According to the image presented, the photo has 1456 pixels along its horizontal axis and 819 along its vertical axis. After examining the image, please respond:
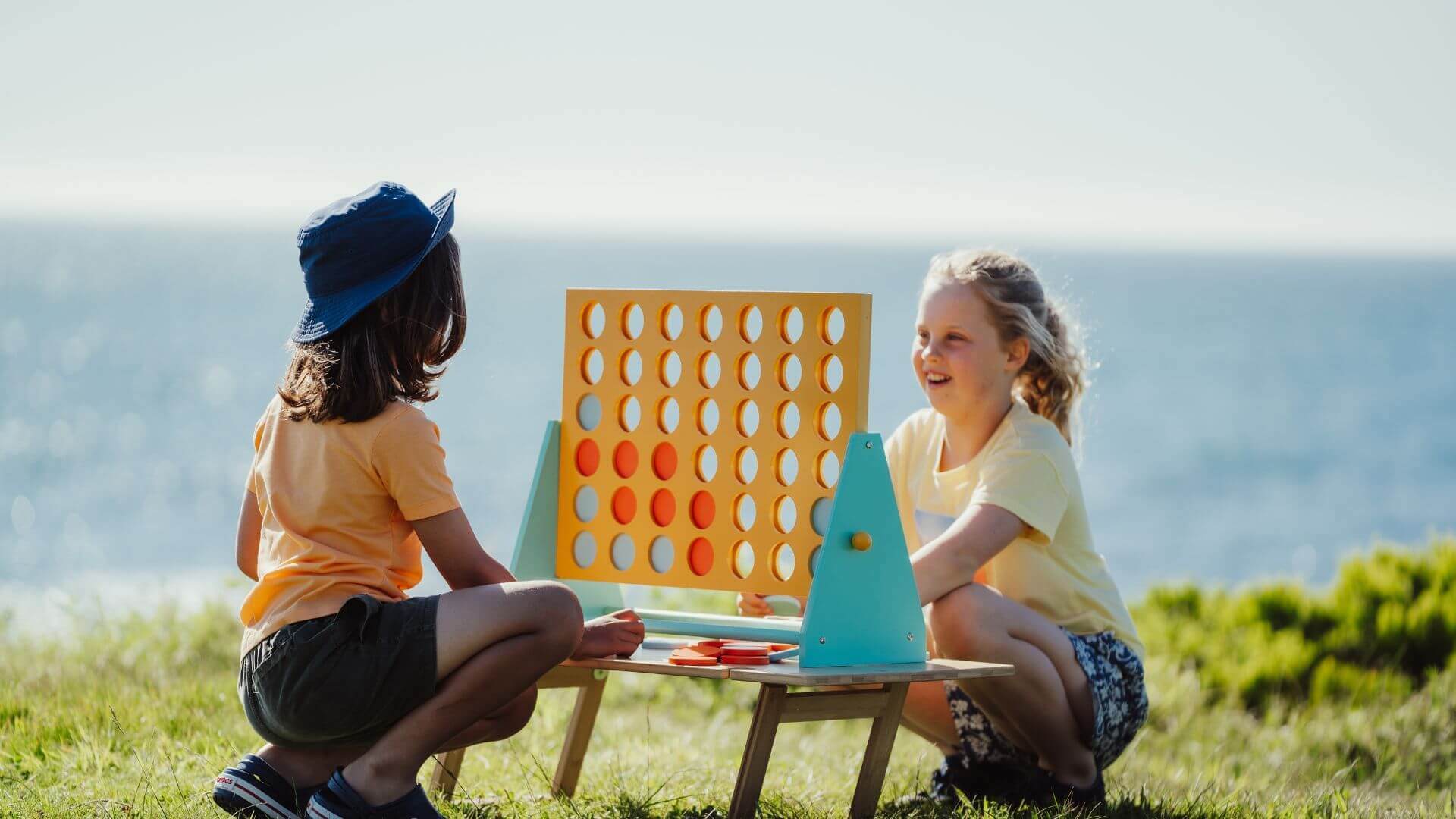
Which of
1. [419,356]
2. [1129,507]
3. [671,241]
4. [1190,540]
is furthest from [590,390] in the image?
[671,241]

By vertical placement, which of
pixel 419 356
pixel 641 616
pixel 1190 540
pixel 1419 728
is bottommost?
pixel 1190 540

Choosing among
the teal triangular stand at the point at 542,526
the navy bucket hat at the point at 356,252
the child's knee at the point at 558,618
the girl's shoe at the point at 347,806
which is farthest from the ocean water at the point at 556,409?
the girl's shoe at the point at 347,806

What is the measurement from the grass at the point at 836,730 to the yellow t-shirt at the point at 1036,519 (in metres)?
0.46

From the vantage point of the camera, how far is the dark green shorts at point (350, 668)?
2598 mm

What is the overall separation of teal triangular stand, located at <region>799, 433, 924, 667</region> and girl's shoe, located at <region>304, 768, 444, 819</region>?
792mm

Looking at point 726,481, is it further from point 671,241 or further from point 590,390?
point 671,241

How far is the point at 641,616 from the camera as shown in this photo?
3273 millimetres

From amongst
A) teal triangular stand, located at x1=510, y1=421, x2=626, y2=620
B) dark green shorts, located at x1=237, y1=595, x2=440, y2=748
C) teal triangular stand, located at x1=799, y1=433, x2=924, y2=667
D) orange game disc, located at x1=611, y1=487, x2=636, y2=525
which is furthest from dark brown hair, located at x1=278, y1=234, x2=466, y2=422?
teal triangular stand, located at x1=799, y1=433, x2=924, y2=667

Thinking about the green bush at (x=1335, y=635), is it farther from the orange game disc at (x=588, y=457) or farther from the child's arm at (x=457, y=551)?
the child's arm at (x=457, y=551)

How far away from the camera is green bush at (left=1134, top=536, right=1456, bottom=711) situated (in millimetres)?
5258

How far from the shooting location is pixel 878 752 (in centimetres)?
292

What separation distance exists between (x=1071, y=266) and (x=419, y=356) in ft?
346

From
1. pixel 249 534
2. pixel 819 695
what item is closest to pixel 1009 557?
pixel 819 695

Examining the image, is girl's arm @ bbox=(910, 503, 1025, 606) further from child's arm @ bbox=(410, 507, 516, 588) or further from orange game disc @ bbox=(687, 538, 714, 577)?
child's arm @ bbox=(410, 507, 516, 588)
